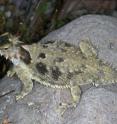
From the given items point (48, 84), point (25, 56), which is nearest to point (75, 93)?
point (48, 84)

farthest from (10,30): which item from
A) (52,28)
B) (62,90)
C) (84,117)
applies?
(84,117)

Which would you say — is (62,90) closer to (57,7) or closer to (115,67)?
(115,67)

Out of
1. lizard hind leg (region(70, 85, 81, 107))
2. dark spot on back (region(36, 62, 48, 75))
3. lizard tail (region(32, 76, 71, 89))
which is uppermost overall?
dark spot on back (region(36, 62, 48, 75))

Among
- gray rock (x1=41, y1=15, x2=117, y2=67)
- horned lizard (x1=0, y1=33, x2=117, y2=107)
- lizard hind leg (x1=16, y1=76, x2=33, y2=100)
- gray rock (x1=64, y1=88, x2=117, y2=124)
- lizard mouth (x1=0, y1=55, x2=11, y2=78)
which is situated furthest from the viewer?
lizard mouth (x1=0, y1=55, x2=11, y2=78)

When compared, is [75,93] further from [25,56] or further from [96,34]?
[96,34]

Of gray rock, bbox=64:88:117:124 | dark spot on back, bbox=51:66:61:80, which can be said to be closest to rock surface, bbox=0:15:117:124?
gray rock, bbox=64:88:117:124

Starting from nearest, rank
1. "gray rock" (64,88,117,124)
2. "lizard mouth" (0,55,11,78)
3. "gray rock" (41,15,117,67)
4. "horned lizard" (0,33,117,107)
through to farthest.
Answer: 1. "gray rock" (64,88,117,124)
2. "horned lizard" (0,33,117,107)
3. "gray rock" (41,15,117,67)
4. "lizard mouth" (0,55,11,78)

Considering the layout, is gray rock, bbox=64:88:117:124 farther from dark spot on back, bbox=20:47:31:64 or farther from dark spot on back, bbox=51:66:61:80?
dark spot on back, bbox=20:47:31:64

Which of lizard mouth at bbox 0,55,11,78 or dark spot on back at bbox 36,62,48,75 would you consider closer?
dark spot on back at bbox 36,62,48,75
